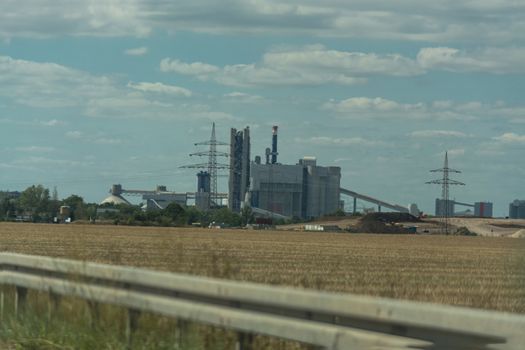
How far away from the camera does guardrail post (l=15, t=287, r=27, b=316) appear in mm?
11570

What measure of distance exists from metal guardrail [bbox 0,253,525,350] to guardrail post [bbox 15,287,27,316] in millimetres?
648

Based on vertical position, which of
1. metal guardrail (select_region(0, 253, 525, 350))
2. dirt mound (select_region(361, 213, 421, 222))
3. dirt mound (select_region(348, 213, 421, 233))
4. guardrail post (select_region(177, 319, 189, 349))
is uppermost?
dirt mound (select_region(361, 213, 421, 222))

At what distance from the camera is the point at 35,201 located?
7175 inches

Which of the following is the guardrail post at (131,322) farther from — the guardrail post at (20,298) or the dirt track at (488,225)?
the dirt track at (488,225)

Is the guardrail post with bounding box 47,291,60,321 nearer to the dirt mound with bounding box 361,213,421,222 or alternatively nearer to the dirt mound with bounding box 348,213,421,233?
the dirt mound with bounding box 348,213,421,233

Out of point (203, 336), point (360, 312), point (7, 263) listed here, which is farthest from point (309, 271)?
point (360, 312)

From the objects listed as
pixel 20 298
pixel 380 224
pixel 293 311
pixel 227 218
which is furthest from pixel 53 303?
pixel 227 218

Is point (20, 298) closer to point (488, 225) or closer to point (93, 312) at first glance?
point (93, 312)

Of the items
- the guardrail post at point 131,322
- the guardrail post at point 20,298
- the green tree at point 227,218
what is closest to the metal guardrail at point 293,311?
the guardrail post at point 131,322

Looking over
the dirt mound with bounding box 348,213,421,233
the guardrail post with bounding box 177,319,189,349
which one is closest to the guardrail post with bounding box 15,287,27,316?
the guardrail post with bounding box 177,319,189,349

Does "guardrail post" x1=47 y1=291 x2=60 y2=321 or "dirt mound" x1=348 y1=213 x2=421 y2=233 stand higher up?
"dirt mound" x1=348 y1=213 x2=421 y2=233

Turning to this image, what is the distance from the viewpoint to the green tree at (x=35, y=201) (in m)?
174

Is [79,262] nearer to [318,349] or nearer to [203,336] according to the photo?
[203,336]

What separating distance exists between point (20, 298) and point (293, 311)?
4962 mm
